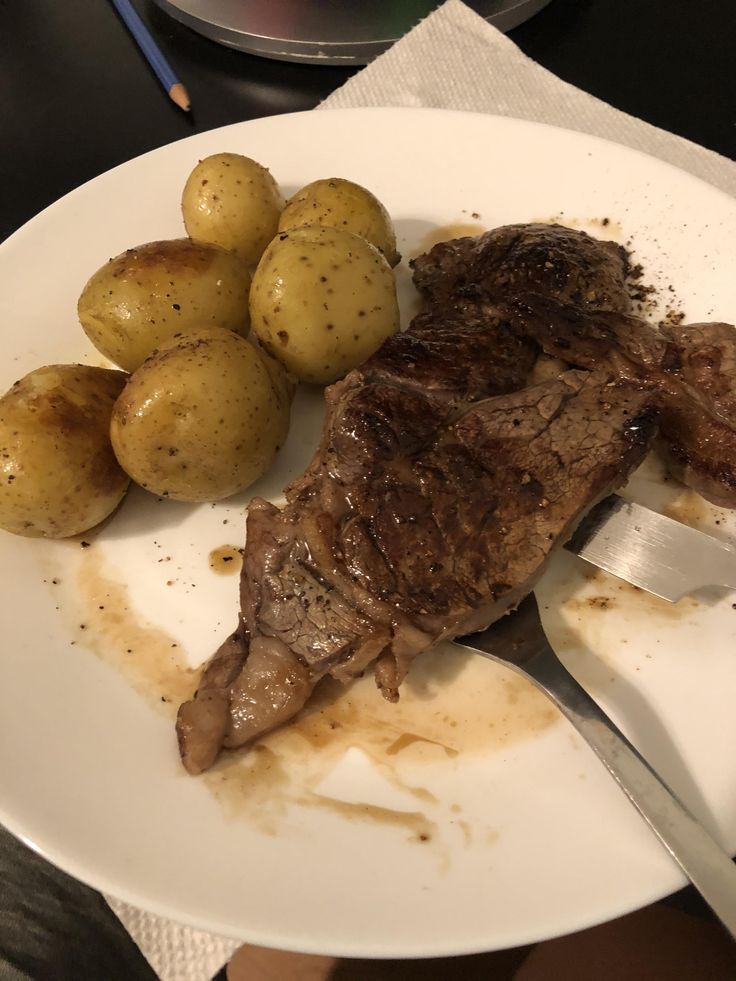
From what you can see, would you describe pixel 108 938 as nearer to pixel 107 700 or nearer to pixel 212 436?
pixel 107 700

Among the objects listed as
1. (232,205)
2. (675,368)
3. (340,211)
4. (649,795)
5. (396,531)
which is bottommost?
(649,795)

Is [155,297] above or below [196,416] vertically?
above

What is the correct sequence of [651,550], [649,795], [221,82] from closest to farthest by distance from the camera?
[649,795]
[651,550]
[221,82]

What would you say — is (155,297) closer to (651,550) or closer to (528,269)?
(528,269)

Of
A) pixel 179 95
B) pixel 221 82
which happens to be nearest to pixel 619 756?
pixel 179 95

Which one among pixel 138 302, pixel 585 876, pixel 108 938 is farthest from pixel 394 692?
pixel 138 302

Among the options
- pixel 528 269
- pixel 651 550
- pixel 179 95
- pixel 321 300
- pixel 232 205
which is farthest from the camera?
pixel 179 95

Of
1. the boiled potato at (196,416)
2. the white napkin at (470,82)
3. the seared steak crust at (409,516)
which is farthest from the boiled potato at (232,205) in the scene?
the white napkin at (470,82)
